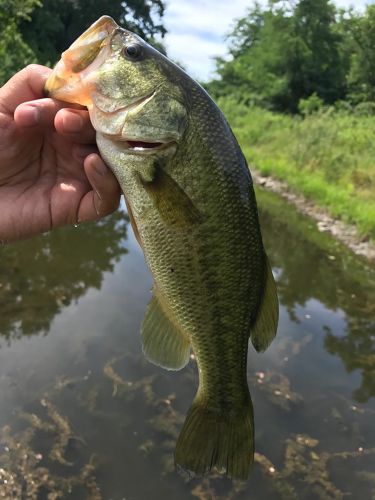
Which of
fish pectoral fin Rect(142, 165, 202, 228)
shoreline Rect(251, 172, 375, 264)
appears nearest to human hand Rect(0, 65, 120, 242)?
fish pectoral fin Rect(142, 165, 202, 228)

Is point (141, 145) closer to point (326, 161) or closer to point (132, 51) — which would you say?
point (132, 51)

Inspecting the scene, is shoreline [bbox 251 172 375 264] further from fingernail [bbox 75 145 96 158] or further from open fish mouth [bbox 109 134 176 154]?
open fish mouth [bbox 109 134 176 154]

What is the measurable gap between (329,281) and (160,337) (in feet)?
27.8

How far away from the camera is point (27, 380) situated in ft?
18.8

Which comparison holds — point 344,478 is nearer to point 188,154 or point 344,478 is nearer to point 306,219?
point 188,154

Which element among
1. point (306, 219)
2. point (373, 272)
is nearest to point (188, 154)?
point (373, 272)

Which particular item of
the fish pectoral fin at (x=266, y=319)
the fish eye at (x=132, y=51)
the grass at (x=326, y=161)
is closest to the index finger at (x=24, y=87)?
the fish eye at (x=132, y=51)

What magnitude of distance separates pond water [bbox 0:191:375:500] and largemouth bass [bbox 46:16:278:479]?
286 cm

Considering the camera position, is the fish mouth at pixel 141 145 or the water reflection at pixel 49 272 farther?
the water reflection at pixel 49 272

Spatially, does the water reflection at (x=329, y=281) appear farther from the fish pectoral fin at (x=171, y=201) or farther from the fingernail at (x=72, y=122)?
the fingernail at (x=72, y=122)

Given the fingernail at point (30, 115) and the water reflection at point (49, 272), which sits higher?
the fingernail at point (30, 115)

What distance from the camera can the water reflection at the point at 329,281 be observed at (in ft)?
24.3

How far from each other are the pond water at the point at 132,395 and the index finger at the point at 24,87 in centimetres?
347

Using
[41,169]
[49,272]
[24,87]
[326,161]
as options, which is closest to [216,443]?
[41,169]
